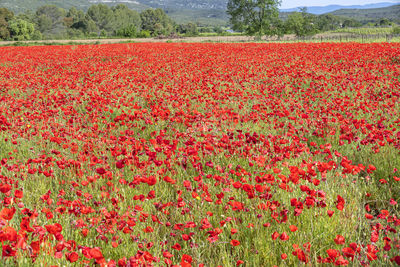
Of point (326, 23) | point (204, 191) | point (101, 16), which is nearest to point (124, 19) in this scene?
point (101, 16)

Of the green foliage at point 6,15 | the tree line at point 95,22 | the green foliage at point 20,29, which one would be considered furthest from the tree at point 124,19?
the green foliage at point 20,29

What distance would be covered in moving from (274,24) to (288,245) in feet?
208

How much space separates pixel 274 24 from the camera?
59.8 meters

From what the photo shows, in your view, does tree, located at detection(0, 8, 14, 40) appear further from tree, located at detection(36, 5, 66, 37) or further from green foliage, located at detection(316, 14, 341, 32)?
green foliage, located at detection(316, 14, 341, 32)

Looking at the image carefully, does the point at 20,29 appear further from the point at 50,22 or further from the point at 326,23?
the point at 326,23

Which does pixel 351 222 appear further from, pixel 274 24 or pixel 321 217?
pixel 274 24

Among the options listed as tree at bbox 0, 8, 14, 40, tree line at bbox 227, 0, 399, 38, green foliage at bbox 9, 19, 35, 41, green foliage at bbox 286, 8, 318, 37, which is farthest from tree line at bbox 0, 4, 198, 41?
tree line at bbox 227, 0, 399, 38

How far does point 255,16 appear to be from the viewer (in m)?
56.6

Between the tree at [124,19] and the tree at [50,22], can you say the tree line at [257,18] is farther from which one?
the tree at [50,22]

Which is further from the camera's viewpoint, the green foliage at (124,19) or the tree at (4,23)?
the green foliage at (124,19)

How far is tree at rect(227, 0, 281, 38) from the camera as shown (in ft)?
179

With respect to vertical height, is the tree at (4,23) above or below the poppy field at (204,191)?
above

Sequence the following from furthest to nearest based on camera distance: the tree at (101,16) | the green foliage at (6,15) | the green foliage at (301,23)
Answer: the tree at (101,16)
the green foliage at (6,15)
the green foliage at (301,23)

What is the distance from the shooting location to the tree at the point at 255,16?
179ft
